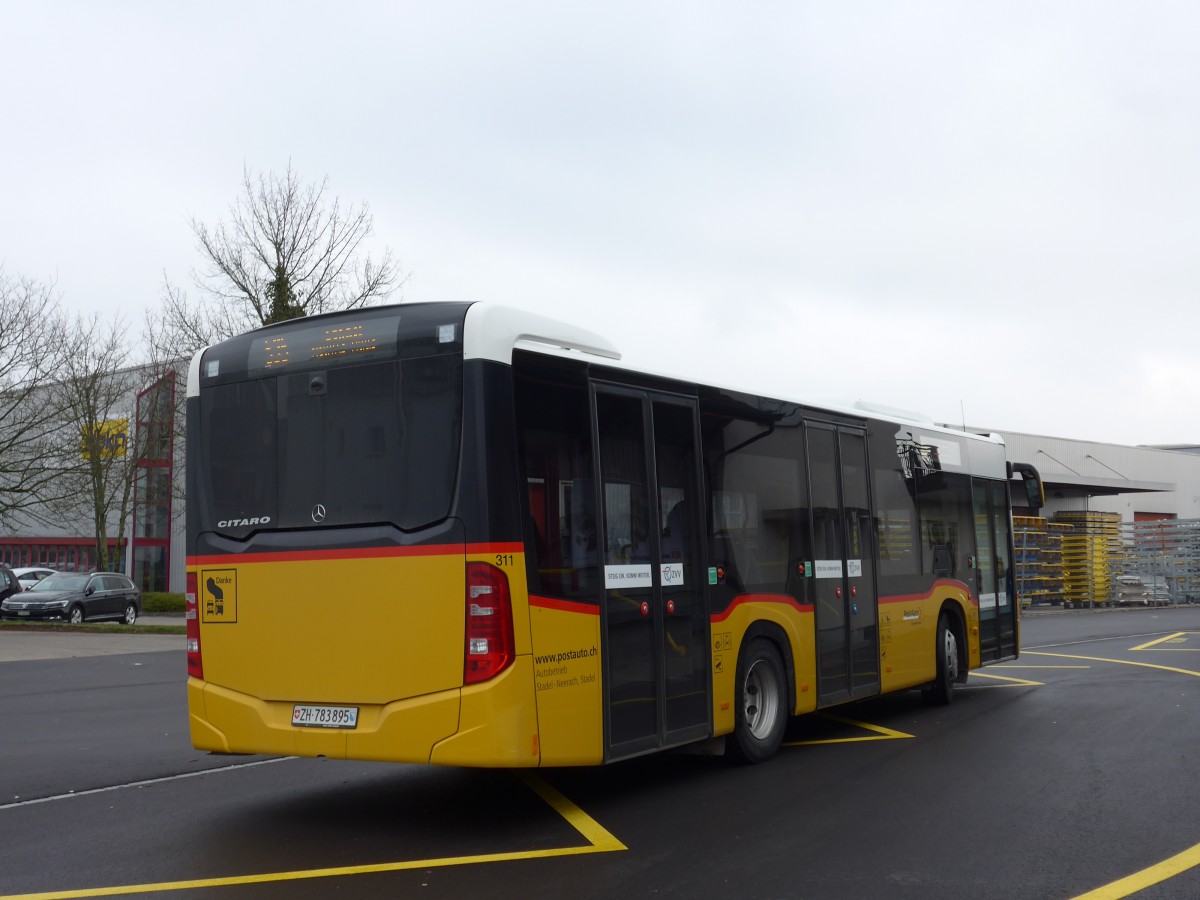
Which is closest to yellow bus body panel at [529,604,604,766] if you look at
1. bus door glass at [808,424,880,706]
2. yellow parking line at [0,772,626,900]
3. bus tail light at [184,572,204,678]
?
yellow parking line at [0,772,626,900]

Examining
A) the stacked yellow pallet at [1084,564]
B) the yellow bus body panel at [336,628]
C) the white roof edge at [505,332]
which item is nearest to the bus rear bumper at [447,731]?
the yellow bus body panel at [336,628]

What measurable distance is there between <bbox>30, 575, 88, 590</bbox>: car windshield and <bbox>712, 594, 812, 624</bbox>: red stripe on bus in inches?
1190

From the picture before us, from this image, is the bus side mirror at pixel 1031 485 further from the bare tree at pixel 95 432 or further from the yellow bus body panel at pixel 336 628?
the bare tree at pixel 95 432

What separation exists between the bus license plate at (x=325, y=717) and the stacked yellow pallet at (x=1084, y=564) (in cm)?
4015

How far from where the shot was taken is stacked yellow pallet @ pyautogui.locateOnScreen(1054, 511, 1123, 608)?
43344 mm

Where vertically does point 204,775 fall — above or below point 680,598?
below

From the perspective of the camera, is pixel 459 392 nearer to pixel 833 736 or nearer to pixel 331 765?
pixel 331 765

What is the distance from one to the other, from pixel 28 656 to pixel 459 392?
19.6 m

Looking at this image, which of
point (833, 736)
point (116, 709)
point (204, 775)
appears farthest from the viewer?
point (116, 709)

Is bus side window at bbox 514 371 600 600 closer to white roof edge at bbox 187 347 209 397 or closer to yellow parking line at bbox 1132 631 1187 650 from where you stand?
white roof edge at bbox 187 347 209 397

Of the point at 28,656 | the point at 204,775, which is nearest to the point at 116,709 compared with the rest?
the point at 204,775

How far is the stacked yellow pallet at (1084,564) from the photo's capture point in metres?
43.3

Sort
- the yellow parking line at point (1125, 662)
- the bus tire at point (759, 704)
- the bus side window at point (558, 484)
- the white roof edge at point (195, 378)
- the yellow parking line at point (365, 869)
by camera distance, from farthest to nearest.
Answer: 1. the yellow parking line at point (1125, 662)
2. the bus tire at point (759, 704)
3. the white roof edge at point (195, 378)
4. the bus side window at point (558, 484)
5. the yellow parking line at point (365, 869)

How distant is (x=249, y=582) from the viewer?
7738 mm
